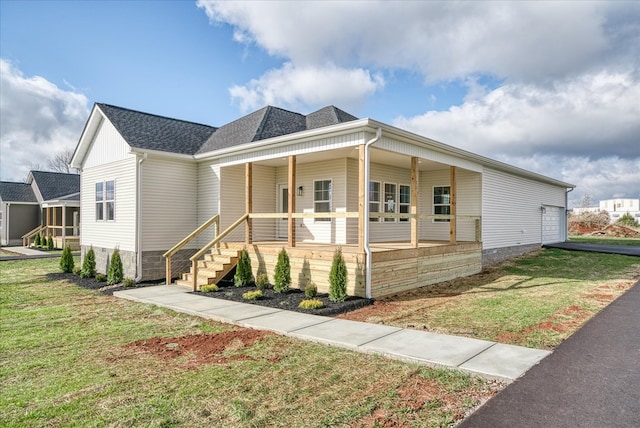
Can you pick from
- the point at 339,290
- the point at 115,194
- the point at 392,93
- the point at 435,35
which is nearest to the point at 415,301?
the point at 339,290

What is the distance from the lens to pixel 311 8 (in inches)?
377

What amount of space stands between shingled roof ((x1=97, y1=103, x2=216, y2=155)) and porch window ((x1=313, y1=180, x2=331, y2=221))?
4.51 metres

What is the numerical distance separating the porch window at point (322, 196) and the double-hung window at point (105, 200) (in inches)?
267

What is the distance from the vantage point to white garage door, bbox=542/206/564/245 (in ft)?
63.5

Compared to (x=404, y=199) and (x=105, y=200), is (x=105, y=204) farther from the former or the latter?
(x=404, y=199)

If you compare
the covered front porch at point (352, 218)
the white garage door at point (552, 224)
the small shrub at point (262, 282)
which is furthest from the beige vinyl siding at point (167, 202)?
the white garage door at point (552, 224)

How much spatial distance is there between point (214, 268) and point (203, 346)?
5271 millimetres

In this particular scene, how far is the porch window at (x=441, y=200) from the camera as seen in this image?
48.2 ft

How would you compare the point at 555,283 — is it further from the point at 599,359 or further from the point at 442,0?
the point at 442,0

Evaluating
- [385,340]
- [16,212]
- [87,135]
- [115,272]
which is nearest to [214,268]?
[115,272]

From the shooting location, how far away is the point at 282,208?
13328 mm

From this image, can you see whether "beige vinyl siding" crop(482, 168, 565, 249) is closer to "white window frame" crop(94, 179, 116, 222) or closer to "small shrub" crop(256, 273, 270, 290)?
"small shrub" crop(256, 273, 270, 290)

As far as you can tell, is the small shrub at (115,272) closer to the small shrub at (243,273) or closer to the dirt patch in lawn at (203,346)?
the small shrub at (243,273)

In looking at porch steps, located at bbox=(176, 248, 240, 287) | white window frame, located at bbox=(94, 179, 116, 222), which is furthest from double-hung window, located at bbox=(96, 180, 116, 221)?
porch steps, located at bbox=(176, 248, 240, 287)
